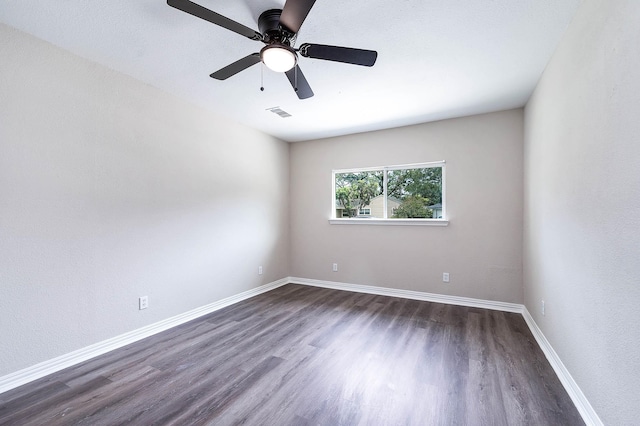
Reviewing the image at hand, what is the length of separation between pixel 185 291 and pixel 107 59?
2.37m

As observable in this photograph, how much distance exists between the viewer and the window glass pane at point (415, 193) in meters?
4.01

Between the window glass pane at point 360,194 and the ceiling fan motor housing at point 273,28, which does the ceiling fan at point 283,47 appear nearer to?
the ceiling fan motor housing at point 273,28

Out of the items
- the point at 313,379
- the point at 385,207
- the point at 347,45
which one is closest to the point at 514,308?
the point at 385,207

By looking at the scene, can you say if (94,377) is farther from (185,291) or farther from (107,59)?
(107,59)

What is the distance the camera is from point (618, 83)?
1345 millimetres

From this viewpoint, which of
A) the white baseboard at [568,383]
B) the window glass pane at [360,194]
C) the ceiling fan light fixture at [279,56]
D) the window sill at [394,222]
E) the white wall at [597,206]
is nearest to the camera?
the white wall at [597,206]

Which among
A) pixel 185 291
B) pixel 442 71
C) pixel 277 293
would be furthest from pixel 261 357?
pixel 442 71

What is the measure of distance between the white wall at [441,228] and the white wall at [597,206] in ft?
3.60

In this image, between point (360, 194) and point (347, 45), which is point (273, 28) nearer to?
point (347, 45)

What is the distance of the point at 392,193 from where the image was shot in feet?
14.2

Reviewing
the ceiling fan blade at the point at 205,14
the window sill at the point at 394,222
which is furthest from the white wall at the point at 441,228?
the ceiling fan blade at the point at 205,14

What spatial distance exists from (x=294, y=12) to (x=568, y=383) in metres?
2.90

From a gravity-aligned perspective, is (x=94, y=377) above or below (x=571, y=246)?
below

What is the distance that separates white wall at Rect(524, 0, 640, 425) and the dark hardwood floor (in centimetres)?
43
